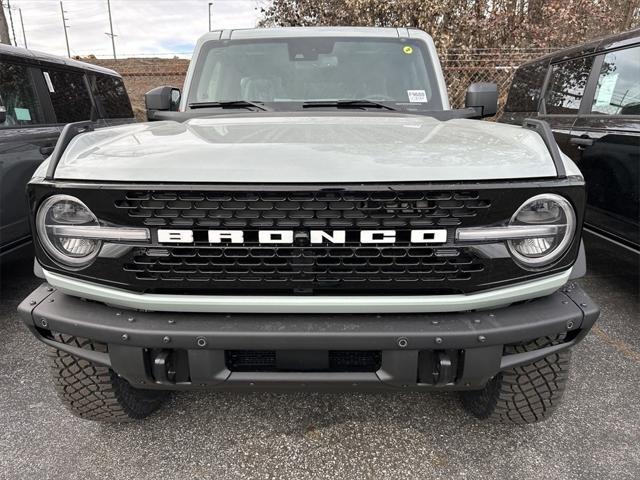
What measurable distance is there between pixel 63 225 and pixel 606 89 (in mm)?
4193

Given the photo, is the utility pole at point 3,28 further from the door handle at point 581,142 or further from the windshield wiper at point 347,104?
the door handle at point 581,142

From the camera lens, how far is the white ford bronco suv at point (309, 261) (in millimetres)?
1674

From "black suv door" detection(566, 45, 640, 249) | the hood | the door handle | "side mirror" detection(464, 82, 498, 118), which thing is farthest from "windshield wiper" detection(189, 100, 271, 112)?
the door handle

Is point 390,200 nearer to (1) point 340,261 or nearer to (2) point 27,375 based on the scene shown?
(1) point 340,261

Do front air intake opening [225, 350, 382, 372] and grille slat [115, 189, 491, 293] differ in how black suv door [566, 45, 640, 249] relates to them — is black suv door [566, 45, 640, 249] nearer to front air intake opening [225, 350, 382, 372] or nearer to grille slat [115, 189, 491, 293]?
grille slat [115, 189, 491, 293]

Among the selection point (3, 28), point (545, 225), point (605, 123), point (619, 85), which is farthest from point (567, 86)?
point (3, 28)

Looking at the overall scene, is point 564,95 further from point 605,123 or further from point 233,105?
point 233,105

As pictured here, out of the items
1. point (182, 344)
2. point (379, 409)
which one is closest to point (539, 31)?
point (379, 409)

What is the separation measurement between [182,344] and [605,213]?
338cm

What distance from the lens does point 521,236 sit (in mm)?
1722

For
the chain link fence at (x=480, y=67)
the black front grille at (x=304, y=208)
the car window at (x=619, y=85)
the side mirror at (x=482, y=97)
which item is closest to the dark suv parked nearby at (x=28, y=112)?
the black front grille at (x=304, y=208)

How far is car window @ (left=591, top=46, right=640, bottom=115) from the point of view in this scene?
144 inches

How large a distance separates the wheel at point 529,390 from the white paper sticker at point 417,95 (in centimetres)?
182

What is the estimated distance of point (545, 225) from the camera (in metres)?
1.74
